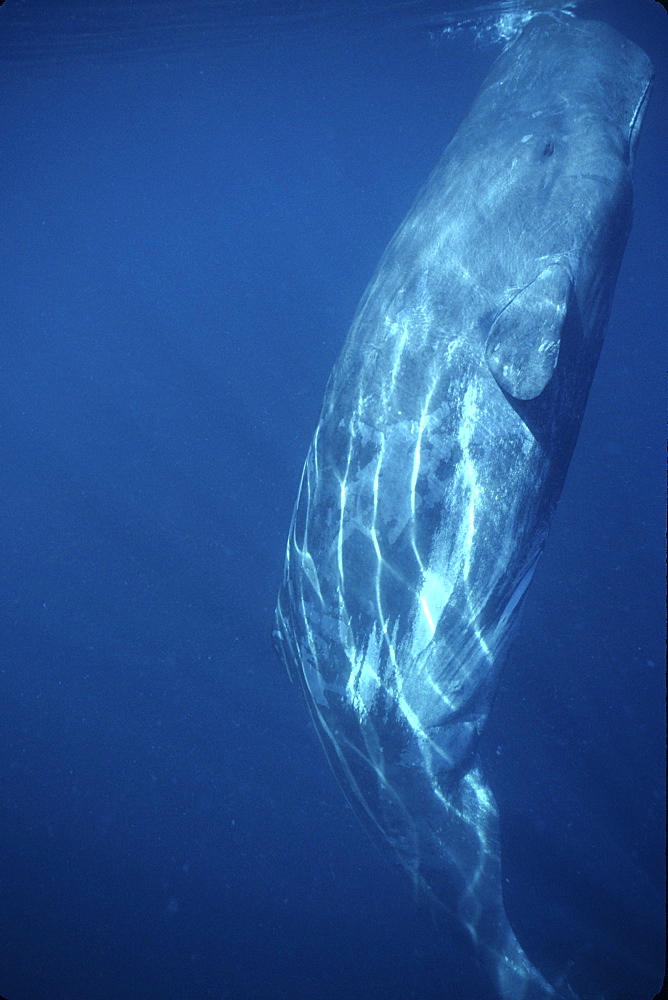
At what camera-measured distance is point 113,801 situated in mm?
7672

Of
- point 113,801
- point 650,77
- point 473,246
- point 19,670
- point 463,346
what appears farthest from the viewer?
point 19,670

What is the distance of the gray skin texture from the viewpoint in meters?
3.27

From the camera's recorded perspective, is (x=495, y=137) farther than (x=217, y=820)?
No

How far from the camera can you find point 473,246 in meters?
3.53

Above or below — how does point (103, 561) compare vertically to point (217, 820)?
above

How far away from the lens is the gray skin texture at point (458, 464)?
10.7 feet

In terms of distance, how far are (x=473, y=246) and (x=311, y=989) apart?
836 cm

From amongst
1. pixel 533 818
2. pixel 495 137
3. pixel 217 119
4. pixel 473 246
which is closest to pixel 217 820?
pixel 533 818

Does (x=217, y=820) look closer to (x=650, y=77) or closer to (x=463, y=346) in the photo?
(x=463, y=346)

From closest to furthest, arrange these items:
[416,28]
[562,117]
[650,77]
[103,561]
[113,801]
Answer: [562,117] < [650,77] < [113,801] < [103,561] < [416,28]

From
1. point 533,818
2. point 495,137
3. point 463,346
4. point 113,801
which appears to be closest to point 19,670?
point 113,801

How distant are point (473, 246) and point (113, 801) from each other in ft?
Answer: 30.6

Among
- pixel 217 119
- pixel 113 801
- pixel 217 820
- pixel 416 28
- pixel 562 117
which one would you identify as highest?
pixel 217 119

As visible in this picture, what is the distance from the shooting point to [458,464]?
128 inches
